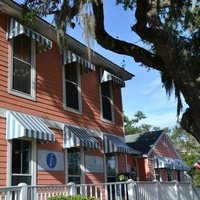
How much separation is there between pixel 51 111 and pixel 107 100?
14.5ft

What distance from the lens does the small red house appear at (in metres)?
19.6

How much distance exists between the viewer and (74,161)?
12.7 m

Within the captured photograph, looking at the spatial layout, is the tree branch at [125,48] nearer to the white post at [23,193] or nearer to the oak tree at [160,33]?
the oak tree at [160,33]

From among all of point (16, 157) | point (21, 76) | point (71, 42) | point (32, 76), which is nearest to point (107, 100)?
point (71, 42)

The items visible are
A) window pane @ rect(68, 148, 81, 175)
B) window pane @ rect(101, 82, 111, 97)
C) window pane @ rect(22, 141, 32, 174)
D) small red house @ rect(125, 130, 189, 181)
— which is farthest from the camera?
small red house @ rect(125, 130, 189, 181)

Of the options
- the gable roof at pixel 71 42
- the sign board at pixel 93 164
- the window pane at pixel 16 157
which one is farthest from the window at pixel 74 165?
the gable roof at pixel 71 42

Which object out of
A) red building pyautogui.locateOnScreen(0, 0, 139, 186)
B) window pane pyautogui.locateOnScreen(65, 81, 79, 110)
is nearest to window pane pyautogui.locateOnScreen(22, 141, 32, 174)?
red building pyautogui.locateOnScreen(0, 0, 139, 186)

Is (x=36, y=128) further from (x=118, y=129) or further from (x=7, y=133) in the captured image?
(x=118, y=129)

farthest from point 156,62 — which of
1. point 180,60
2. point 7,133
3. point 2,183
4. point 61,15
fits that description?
point 2,183

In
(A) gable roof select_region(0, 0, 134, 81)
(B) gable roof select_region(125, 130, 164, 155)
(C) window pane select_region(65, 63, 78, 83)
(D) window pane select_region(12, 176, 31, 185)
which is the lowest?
(D) window pane select_region(12, 176, 31, 185)

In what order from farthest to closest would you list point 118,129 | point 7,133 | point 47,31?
point 118,129, point 47,31, point 7,133

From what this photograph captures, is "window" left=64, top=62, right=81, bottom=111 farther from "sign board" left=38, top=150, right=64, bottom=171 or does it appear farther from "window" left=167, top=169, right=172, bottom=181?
"window" left=167, top=169, right=172, bottom=181

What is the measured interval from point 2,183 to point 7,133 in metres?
1.30

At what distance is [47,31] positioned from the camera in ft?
40.3
